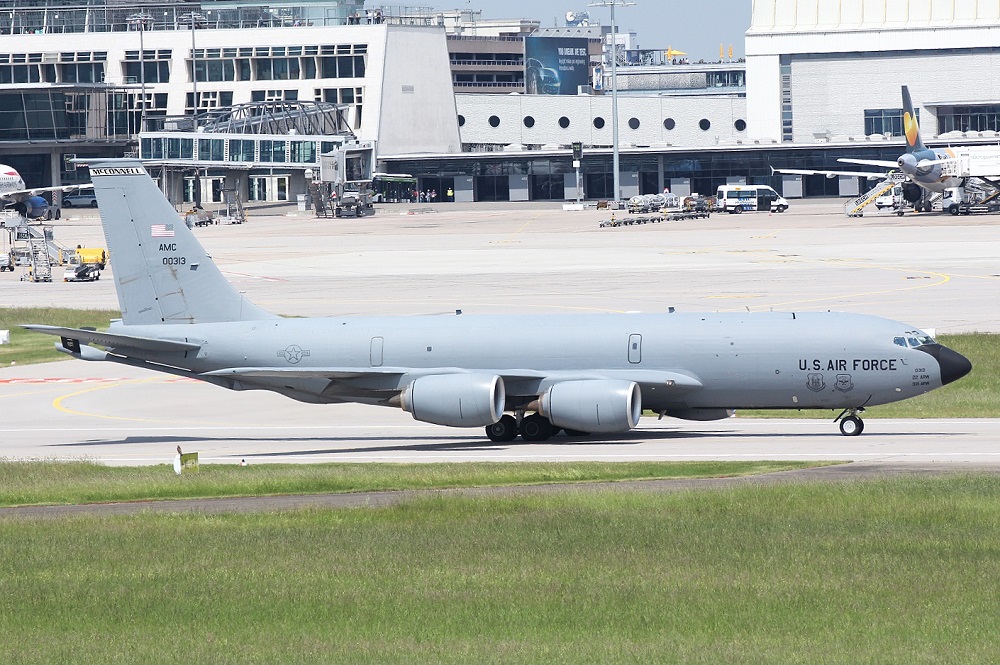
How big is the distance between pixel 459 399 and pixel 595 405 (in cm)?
365

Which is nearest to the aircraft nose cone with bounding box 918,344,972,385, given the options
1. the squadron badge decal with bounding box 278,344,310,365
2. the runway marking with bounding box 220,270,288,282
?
the squadron badge decal with bounding box 278,344,310,365

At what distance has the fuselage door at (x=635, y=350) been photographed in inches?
1571

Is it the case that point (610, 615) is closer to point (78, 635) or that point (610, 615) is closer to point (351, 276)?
point (78, 635)

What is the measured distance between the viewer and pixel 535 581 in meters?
20.7

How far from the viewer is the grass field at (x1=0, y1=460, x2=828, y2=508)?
3088 cm

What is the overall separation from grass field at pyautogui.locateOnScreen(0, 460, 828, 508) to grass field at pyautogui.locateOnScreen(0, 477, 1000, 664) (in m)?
3.44

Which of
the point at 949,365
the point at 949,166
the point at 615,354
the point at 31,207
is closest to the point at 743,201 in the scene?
the point at 949,166

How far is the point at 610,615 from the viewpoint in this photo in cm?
1861

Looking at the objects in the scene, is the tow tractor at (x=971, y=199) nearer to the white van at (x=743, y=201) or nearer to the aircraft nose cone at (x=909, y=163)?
the aircraft nose cone at (x=909, y=163)

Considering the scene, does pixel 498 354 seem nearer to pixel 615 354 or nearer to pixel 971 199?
pixel 615 354

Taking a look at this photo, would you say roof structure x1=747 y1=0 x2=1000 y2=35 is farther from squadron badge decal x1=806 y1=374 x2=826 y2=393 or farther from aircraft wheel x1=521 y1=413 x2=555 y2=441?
squadron badge decal x1=806 y1=374 x2=826 y2=393

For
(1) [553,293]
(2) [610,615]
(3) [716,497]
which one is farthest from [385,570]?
(1) [553,293]

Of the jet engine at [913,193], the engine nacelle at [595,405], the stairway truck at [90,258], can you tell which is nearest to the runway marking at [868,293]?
the engine nacelle at [595,405]

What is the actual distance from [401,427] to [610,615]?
92.2ft
